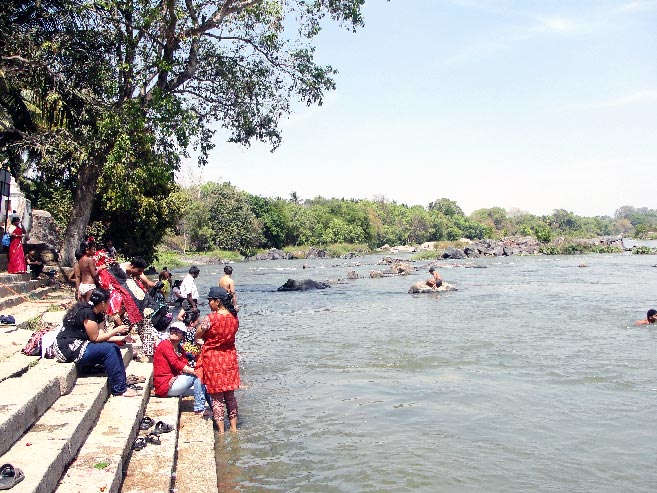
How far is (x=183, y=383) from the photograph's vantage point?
7.93 m

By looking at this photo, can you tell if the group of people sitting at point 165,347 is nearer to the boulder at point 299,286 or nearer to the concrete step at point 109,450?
the concrete step at point 109,450

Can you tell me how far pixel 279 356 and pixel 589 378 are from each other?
6404 millimetres

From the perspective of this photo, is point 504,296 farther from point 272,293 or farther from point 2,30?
point 2,30

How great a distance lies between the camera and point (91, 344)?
689cm

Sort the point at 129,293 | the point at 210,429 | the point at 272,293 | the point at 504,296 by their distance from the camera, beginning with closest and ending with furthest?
the point at 210,429 < the point at 129,293 < the point at 504,296 < the point at 272,293

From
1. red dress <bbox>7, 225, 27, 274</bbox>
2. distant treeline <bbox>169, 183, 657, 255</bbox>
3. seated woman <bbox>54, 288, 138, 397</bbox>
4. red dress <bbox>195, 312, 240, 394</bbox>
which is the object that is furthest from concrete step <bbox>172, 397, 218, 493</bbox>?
distant treeline <bbox>169, 183, 657, 255</bbox>

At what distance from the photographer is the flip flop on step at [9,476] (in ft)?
12.5

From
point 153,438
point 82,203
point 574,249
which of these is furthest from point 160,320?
point 574,249

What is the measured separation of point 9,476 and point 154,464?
191cm

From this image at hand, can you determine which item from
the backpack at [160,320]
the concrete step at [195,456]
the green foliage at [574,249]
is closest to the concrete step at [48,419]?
the concrete step at [195,456]

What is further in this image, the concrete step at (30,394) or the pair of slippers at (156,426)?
the pair of slippers at (156,426)

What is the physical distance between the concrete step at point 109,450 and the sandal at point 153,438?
0.21ft

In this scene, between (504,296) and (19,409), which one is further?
(504,296)

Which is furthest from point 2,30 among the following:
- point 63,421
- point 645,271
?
point 645,271
